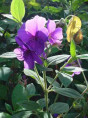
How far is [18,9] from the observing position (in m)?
0.75

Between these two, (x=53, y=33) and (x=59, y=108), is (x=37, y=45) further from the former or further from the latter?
(x=59, y=108)

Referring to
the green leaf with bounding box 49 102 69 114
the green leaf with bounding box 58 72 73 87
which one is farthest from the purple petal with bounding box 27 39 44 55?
the green leaf with bounding box 49 102 69 114

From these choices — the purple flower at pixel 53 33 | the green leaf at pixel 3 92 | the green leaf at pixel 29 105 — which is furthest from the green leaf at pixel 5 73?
the purple flower at pixel 53 33

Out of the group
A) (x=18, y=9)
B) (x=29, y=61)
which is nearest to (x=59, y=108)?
(x=29, y=61)

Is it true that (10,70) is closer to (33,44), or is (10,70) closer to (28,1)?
(33,44)

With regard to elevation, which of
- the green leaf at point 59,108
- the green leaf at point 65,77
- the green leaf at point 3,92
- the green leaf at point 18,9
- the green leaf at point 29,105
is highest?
the green leaf at point 18,9

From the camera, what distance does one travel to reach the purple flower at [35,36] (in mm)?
705

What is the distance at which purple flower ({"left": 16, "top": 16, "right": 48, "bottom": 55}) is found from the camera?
705 mm

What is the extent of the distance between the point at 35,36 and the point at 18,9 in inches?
3.9

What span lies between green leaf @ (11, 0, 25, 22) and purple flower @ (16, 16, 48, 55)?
5 centimetres

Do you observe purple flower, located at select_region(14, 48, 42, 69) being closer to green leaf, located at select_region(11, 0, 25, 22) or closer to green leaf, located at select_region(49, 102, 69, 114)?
green leaf, located at select_region(11, 0, 25, 22)

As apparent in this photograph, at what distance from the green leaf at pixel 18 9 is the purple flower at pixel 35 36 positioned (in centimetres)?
5

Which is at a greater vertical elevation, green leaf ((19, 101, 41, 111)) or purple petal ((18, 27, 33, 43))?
purple petal ((18, 27, 33, 43))

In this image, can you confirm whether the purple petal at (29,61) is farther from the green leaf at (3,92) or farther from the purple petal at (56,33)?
the green leaf at (3,92)
